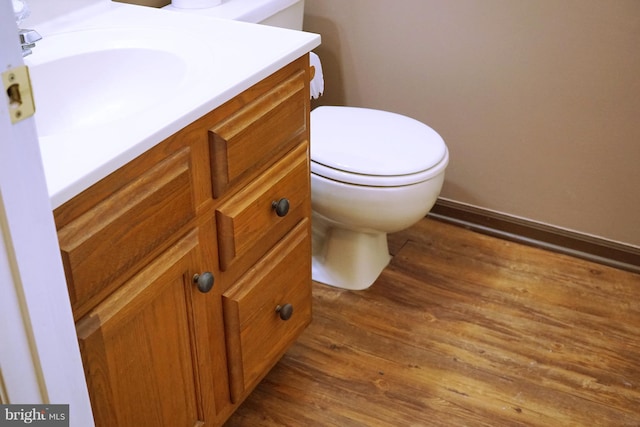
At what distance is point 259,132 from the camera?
4.56ft

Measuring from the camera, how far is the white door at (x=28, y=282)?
0.75 metres

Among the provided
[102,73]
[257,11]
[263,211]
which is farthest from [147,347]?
→ [257,11]

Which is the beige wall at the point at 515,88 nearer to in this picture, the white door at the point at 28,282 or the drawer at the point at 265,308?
the drawer at the point at 265,308

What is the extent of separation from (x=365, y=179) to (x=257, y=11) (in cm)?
48

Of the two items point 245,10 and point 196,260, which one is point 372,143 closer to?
point 245,10

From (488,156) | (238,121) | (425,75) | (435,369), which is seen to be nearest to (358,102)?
(425,75)

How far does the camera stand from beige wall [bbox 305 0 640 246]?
2.06 metres

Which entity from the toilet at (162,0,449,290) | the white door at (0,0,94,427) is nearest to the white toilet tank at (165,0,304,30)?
the toilet at (162,0,449,290)

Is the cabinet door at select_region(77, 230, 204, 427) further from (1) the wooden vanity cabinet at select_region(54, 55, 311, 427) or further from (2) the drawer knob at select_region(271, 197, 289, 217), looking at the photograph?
(2) the drawer knob at select_region(271, 197, 289, 217)

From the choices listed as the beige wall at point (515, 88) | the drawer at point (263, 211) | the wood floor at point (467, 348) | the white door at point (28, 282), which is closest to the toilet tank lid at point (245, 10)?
the drawer at point (263, 211)

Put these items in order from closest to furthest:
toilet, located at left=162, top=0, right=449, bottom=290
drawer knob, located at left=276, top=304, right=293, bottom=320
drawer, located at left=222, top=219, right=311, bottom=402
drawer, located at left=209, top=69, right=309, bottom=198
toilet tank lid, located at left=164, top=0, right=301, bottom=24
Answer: drawer, located at left=209, top=69, right=309, bottom=198 < drawer, located at left=222, top=219, right=311, bottom=402 < drawer knob, located at left=276, top=304, right=293, bottom=320 < toilet tank lid, located at left=164, top=0, right=301, bottom=24 < toilet, located at left=162, top=0, right=449, bottom=290

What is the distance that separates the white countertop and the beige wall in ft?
2.73

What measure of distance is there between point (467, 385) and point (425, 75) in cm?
96

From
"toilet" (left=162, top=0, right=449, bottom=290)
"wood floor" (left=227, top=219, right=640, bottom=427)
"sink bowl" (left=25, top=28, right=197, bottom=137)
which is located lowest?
"wood floor" (left=227, top=219, right=640, bottom=427)
